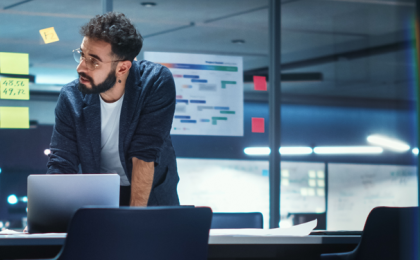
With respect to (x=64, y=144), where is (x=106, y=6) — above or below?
above

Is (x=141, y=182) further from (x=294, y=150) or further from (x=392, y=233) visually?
(x=294, y=150)

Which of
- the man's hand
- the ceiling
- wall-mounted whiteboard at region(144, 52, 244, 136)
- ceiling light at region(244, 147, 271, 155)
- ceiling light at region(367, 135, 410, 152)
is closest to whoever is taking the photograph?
the man's hand

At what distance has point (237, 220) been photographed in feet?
7.55

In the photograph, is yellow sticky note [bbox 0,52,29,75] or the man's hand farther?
yellow sticky note [bbox 0,52,29,75]

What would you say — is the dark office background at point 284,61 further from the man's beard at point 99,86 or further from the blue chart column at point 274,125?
the man's beard at point 99,86

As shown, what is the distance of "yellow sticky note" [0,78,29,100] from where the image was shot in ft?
10.6

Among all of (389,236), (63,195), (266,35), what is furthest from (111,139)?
(266,35)

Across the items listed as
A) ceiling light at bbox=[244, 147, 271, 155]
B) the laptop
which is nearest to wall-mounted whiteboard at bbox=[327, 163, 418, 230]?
ceiling light at bbox=[244, 147, 271, 155]

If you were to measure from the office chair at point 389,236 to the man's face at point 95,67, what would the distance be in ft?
3.67

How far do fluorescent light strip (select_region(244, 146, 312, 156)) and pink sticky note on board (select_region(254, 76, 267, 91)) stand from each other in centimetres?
49

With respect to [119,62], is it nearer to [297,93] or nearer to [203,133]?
[203,133]

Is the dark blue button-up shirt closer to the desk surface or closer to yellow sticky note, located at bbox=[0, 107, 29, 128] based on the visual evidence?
the desk surface

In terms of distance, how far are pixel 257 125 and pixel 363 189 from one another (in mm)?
2008

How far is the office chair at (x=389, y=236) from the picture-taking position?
5.46 feet
